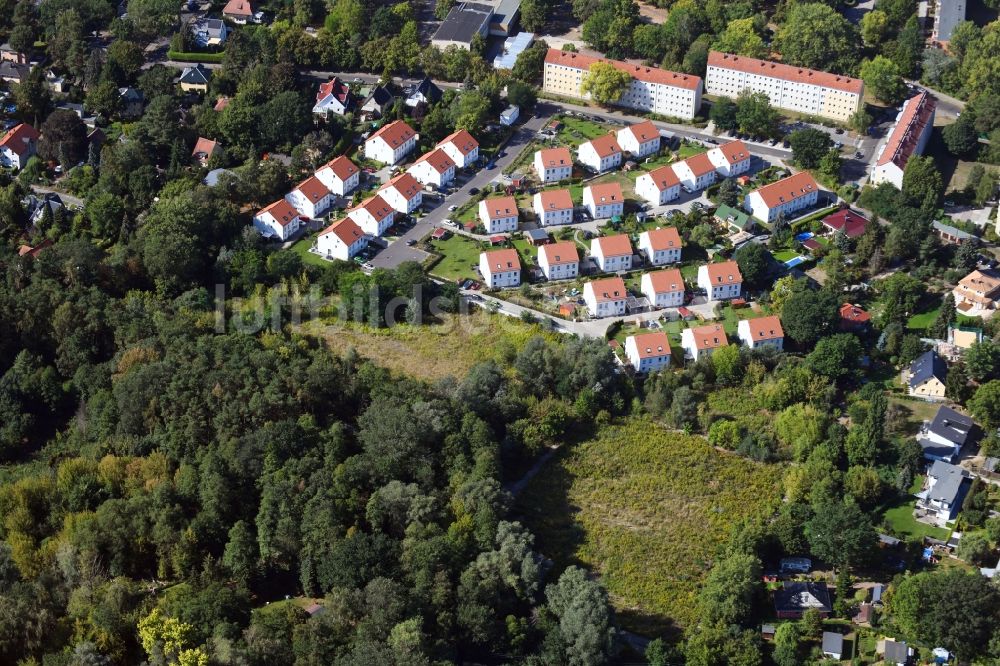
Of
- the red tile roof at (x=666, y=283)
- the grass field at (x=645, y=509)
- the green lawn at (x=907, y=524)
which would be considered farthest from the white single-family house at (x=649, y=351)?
the green lawn at (x=907, y=524)

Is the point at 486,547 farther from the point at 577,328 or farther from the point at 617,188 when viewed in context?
the point at 617,188

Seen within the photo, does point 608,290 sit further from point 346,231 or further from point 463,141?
point 463,141

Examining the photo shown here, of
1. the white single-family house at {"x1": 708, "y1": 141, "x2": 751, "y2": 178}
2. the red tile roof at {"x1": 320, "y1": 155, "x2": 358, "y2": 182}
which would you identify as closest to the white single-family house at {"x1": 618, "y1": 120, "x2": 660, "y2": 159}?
the white single-family house at {"x1": 708, "y1": 141, "x2": 751, "y2": 178}

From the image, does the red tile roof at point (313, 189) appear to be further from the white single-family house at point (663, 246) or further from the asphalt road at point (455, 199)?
the white single-family house at point (663, 246)

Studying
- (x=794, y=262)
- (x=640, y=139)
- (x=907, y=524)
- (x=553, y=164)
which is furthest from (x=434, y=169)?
(x=907, y=524)

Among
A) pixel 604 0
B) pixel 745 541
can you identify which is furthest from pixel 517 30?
pixel 745 541

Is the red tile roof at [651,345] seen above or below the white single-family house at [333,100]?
below
